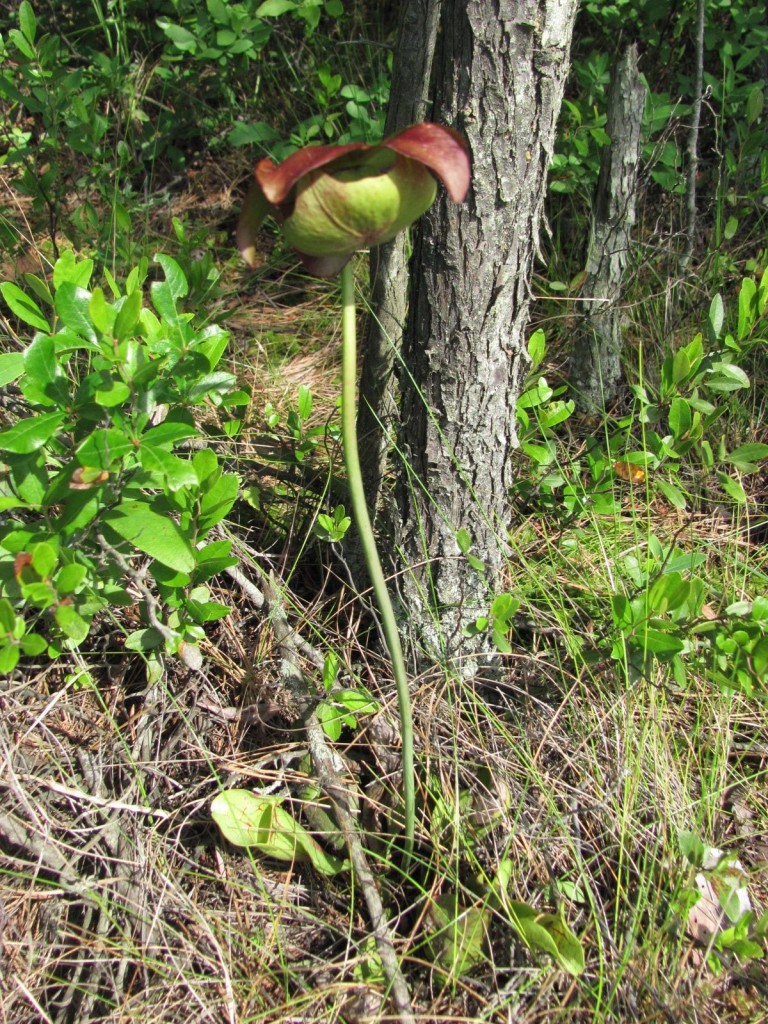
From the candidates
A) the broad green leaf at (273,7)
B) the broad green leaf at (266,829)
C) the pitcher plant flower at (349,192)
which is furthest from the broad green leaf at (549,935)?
the broad green leaf at (273,7)

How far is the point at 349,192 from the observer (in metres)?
0.82

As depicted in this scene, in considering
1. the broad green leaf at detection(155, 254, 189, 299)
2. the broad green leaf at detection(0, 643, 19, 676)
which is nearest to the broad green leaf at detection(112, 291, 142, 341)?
the broad green leaf at detection(155, 254, 189, 299)

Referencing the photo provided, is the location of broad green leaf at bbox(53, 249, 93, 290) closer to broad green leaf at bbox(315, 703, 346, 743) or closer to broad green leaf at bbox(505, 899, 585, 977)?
broad green leaf at bbox(315, 703, 346, 743)

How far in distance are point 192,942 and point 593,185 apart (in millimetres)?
2281

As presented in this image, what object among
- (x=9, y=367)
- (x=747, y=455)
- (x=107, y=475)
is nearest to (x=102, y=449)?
(x=107, y=475)

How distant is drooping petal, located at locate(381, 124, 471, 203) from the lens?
0.81 meters

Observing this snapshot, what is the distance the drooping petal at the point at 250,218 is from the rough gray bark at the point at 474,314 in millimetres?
483

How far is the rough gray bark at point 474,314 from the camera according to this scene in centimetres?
122

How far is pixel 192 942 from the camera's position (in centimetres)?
125

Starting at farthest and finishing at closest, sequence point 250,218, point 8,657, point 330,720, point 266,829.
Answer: point 330,720
point 266,829
point 8,657
point 250,218

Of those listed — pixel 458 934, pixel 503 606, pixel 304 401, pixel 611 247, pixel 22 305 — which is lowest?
pixel 458 934

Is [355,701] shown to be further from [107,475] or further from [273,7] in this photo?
[273,7]

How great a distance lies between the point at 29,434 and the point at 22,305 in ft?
1.06

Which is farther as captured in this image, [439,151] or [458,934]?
[458,934]
